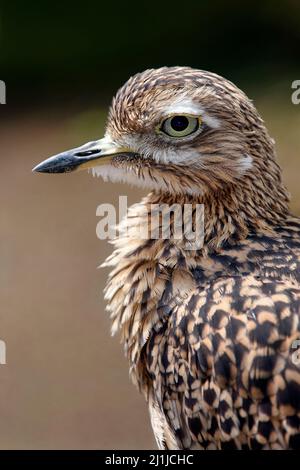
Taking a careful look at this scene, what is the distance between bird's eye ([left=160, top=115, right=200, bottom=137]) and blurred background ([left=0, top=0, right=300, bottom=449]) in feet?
10.8

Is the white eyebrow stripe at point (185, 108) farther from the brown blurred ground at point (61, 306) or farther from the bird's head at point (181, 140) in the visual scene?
the brown blurred ground at point (61, 306)

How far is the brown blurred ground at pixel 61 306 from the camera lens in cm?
634

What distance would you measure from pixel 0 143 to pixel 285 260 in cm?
713

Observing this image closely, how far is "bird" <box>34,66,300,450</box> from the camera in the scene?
2.91 m

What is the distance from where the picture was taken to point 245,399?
2914 millimetres

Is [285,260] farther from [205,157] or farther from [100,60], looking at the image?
[100,60]

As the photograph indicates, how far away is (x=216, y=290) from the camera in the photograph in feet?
10.0

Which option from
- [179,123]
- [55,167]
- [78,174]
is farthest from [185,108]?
[78,174]

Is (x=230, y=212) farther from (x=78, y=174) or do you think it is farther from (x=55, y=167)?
(x=78, y=174)
